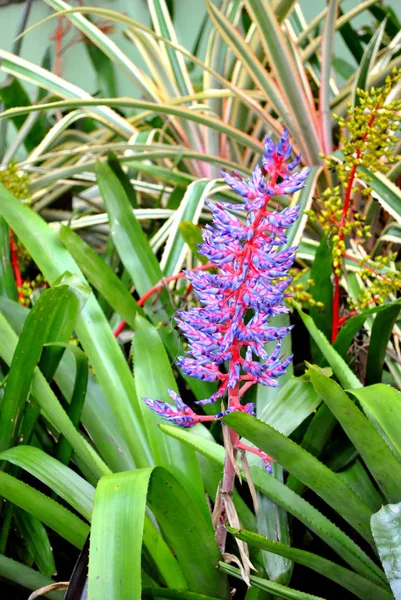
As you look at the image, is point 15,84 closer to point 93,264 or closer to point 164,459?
point 93,264

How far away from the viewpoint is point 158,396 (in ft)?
2.85

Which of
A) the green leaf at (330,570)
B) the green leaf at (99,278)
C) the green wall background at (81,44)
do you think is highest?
the green wall background at (81,44)

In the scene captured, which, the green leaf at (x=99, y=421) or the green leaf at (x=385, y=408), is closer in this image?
the green leaf at (x=385, y=408)

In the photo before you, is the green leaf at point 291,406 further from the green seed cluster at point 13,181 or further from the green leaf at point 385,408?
the green seed cluster at point 13,181

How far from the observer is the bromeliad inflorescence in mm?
516

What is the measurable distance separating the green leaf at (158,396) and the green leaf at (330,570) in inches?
5.6

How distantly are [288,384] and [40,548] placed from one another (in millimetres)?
396

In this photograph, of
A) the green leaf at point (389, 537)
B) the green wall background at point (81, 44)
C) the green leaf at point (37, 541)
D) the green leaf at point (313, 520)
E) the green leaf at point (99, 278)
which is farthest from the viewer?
the green wall background at point (81, 44)

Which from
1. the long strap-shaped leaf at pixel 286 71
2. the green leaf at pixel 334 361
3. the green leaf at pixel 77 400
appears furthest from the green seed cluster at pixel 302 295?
the long strap-shaped leaf at pixel 286 71

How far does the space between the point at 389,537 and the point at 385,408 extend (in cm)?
13

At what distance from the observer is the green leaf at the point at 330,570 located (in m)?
0.65

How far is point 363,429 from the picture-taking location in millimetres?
667

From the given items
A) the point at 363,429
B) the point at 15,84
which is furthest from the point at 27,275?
the point at 363,429

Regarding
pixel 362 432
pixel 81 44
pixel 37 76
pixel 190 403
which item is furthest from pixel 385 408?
pixel 81 44
